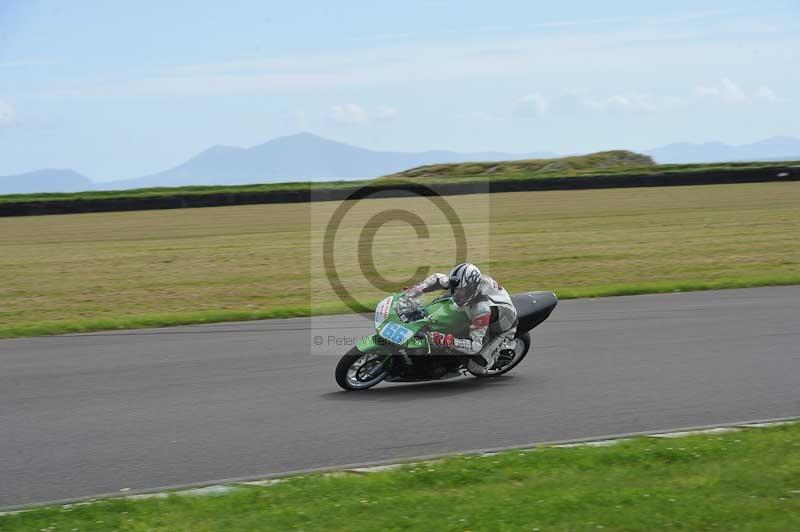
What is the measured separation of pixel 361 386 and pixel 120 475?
338 cm

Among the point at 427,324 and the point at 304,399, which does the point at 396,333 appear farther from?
the point at 304,399

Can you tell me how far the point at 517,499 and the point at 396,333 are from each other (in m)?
3.55

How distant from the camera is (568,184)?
46.5 m

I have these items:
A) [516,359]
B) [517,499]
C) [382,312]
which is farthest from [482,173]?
[517,499]

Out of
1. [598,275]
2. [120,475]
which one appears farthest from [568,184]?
[120,475]

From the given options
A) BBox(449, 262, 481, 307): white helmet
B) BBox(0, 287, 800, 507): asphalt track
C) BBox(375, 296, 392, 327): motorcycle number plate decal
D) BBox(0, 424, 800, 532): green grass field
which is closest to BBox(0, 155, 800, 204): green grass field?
BBox(0, 287, 800, 507): asphalt track

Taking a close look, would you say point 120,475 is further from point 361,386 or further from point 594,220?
point 594,220

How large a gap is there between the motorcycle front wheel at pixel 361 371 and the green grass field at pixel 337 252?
232 inches

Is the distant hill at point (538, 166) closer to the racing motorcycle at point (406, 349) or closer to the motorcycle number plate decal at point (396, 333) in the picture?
the racing motorcycle at point (406, 349)

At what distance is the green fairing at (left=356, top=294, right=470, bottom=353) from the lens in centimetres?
970

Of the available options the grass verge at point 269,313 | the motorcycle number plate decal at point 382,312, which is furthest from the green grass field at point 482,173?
the motorcycle number plate decal at point 382,312

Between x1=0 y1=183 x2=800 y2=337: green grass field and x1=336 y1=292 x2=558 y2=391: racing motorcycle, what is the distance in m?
5.95

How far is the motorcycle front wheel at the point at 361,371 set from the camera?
9953 millimetres

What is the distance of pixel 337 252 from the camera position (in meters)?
27.8
